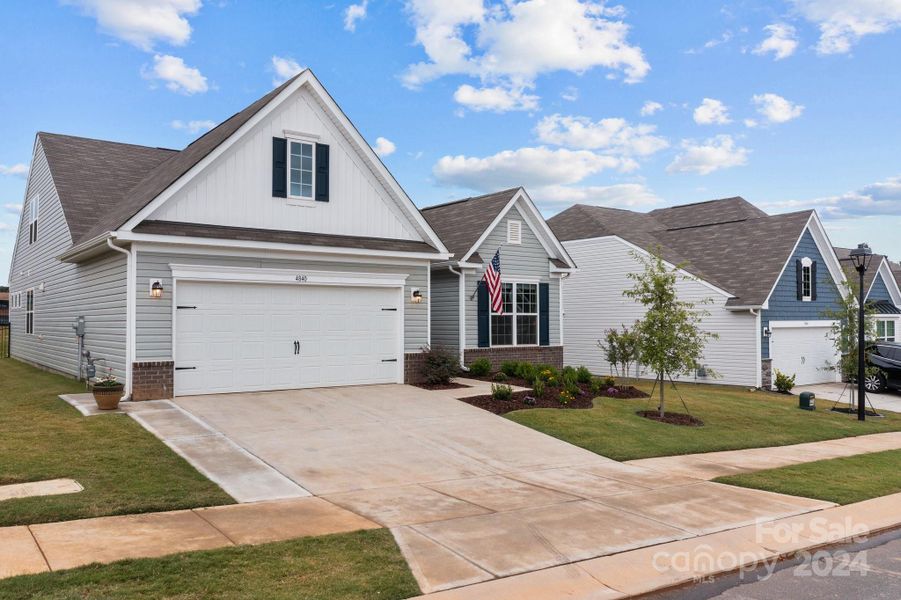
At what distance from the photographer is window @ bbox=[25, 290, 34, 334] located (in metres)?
24.1

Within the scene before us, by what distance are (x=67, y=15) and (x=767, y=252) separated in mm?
24030

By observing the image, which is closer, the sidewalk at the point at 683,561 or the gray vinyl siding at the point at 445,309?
the sidewalk at the point at 683,561

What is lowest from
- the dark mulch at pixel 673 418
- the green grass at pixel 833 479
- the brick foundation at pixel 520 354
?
the green grass at pixel 833 479

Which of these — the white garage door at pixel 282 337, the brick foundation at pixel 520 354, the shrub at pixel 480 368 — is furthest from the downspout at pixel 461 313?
the white garage door at pixel 282 337

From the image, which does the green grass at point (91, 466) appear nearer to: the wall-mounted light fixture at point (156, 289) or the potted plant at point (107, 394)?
the potted plant at point (107, 394)

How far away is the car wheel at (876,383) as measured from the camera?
2373 cm

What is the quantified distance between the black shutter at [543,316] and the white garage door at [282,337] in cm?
630

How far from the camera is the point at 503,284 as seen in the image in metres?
20.9

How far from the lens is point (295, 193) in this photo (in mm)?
15688

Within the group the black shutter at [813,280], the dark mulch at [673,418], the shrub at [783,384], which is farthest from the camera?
the black shutter at [813,280]

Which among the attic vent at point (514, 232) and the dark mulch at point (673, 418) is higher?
the attic vent at point (514, 232)

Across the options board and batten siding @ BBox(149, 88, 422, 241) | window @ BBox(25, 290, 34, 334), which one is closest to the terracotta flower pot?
board and batten siding @ BBox(149, 88, 422, 241)

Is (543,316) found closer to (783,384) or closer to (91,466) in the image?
(783,384)

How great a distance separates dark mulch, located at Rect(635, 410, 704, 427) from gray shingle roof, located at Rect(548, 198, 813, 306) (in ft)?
28.1
